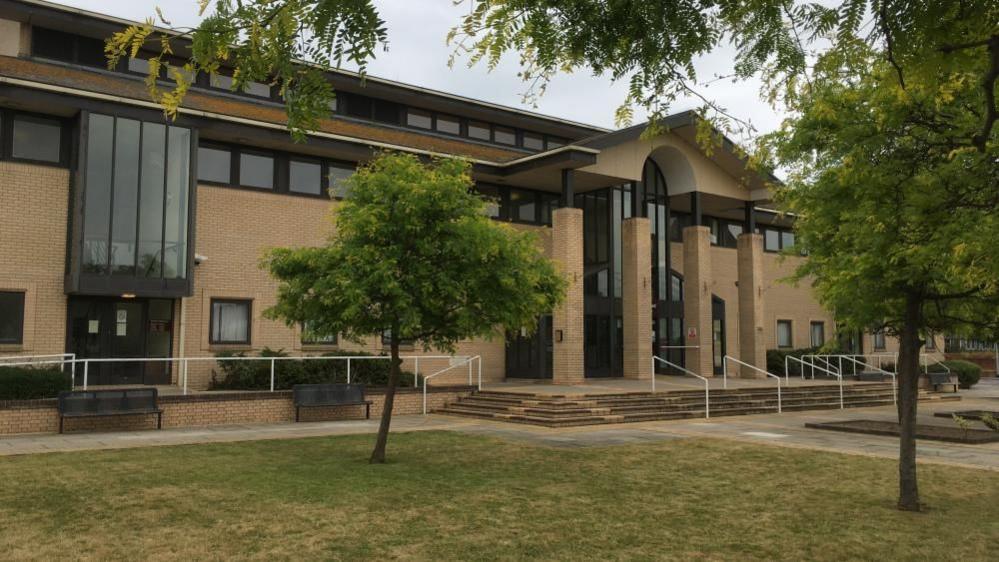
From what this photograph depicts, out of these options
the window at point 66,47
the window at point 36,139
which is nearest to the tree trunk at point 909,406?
the window at point 36,139

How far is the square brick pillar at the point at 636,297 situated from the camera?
27.5 m

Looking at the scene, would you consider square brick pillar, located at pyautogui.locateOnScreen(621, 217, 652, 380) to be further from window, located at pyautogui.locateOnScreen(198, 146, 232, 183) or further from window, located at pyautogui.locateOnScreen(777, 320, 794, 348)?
window, located at pyautogui.locateOnScreen(198, 146, 232, 183)

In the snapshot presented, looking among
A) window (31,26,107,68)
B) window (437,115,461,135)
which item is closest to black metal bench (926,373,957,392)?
window (437,115,461,135)

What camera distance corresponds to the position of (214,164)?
2203 centimetres

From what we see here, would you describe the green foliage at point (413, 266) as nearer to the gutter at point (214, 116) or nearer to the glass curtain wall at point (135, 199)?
the gutter at point (214, 116)

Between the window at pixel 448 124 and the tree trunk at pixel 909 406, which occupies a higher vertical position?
the window at pixel 448 124

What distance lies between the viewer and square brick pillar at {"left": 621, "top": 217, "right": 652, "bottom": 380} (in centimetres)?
2747

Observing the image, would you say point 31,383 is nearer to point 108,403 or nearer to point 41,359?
point 108,403

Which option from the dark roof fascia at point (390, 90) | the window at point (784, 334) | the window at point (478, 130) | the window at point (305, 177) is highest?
the dark roof fascia at point (390, 90)

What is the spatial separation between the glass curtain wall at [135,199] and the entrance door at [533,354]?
11.1m

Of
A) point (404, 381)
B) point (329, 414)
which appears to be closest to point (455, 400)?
point (404, 381)

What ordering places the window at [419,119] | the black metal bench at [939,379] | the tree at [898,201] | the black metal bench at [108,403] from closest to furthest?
the tree at [898,201]
the black metal bench at [108,403]
the window at [419,119]
the black metal bench at [939,379]

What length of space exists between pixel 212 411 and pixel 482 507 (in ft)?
35.3

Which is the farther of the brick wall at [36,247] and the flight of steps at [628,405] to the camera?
the flight of steps at [628,405]
